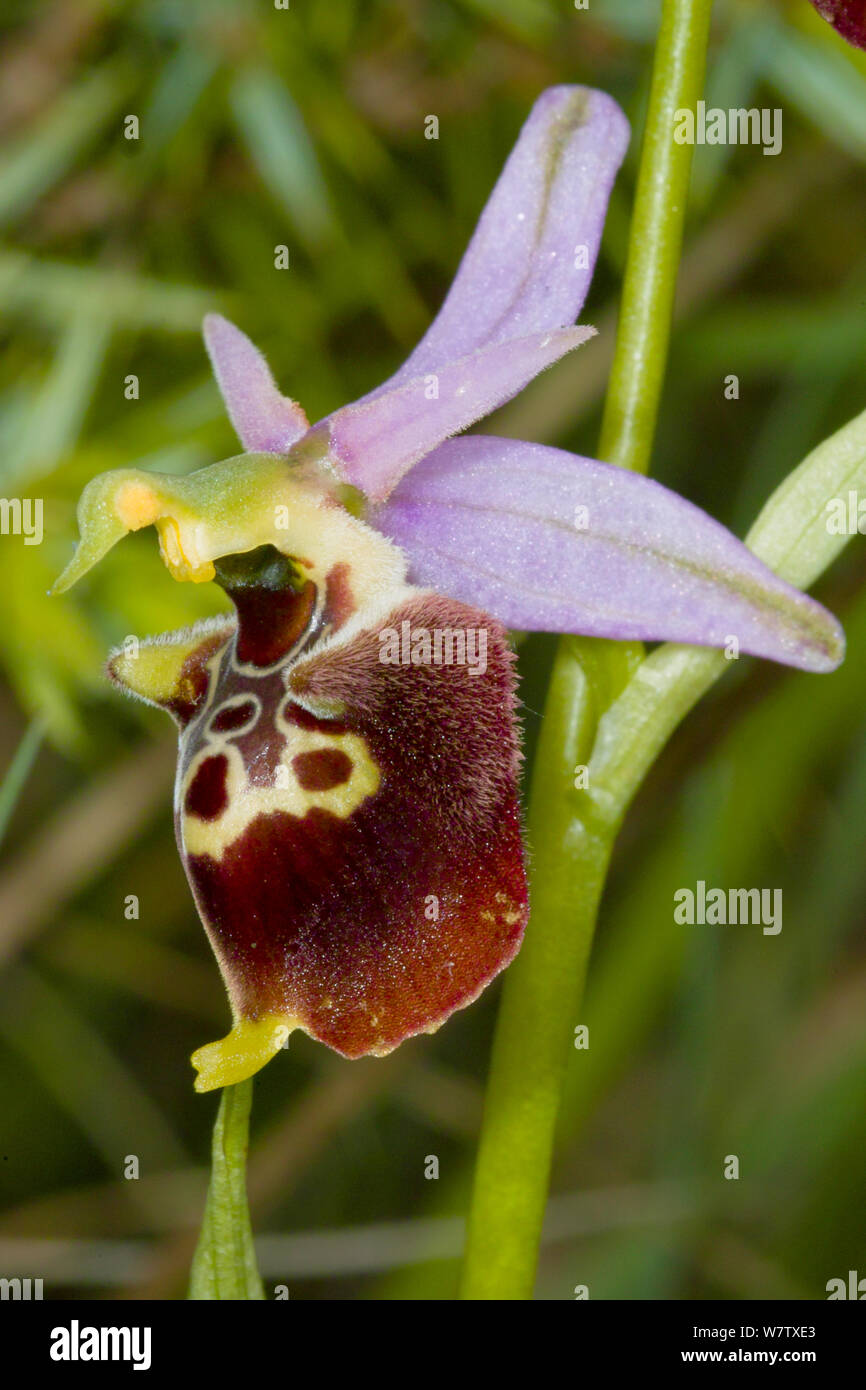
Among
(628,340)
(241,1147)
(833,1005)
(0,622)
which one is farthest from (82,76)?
(833,1005)

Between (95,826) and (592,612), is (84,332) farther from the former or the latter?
(592,612)

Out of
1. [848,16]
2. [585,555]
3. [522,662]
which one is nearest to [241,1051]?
[585,555]

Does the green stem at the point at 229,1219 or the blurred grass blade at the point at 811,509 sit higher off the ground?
the blurred grass blade at the point at 811,509

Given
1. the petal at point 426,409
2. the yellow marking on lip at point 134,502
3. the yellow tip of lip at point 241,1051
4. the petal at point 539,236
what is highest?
the petal at point 539,236

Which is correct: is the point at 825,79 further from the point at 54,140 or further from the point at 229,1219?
the point at 229,1219

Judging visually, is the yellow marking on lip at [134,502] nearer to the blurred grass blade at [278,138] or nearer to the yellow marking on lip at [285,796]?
the yellow marking on lip at [285,796]

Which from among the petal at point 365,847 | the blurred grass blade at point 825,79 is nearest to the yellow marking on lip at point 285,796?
the petal at point 365,847

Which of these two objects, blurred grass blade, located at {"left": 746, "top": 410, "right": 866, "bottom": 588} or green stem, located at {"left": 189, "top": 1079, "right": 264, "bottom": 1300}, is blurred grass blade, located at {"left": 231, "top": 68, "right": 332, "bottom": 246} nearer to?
blurred grass blade, located at {"left": 746, "top": 410, "right": 866, "bottom": 588}
